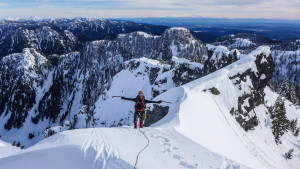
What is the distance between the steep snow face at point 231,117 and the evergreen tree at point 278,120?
1.38 metres

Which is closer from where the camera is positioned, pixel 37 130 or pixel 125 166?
pixel 125 166

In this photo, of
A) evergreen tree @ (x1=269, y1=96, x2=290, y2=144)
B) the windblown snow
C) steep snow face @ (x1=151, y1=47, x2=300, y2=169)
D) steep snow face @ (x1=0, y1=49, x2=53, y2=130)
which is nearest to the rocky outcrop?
steep snow face @ (x1=151, y1=47, x2=300, y2=169)

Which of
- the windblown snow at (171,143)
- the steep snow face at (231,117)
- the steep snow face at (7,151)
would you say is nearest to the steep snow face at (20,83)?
the steep snow face at (7,151)

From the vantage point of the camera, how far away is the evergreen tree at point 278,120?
3600 cm

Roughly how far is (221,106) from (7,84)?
229262 mm

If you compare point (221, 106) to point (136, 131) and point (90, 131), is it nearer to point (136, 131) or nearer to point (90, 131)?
point (136, 131)

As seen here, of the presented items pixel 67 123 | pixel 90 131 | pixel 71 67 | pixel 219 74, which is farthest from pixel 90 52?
pixel 90 131

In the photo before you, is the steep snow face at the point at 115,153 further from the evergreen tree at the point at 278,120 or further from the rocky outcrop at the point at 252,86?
the evergreen tree at the point at 278,120

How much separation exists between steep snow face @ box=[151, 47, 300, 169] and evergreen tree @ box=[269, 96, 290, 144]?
1.38 metres

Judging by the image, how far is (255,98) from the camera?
34562 mm

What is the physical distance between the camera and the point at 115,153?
9.63 m

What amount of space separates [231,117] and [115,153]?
923 inches

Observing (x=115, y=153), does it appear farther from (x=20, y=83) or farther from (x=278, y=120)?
(x=20, y=83)

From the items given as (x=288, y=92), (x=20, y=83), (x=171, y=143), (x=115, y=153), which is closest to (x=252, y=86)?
(x=171, y=143)
